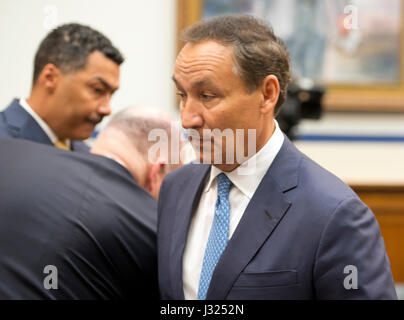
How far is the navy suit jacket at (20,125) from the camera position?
237 centimetres

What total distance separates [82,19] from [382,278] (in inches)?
141

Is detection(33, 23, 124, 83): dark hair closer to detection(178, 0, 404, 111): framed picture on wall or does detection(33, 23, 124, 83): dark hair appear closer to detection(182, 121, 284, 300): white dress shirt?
detection(182, 121, 284, 300): white dress shirt

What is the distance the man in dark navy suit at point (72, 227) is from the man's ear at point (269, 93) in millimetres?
529

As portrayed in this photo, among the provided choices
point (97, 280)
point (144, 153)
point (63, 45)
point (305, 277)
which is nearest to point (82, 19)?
point (63, 45)

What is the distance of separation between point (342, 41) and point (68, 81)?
2566mm

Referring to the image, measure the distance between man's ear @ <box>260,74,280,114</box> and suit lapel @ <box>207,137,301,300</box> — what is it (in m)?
0.13

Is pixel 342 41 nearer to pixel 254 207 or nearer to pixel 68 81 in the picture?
pixel 68 81

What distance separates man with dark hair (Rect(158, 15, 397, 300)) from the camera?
1.17 m

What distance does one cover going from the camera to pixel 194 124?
1.31 meters

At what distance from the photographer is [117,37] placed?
14.1 feet

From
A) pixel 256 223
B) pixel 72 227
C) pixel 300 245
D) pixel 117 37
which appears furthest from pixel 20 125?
pixel 117 37

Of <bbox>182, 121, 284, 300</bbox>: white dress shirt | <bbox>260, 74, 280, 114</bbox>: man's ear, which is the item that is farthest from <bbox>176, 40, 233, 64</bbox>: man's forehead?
<bbox>182, 121, 284, 300</bbox>: white dress shirt

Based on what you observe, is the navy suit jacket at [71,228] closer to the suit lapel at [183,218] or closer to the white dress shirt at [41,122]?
the suit lapel at [183,218]
